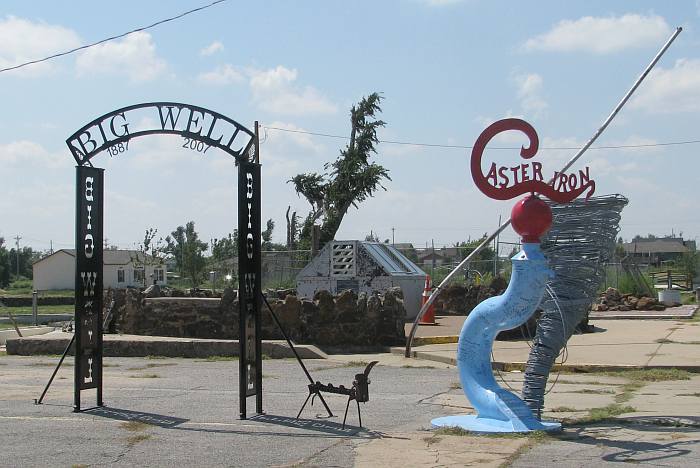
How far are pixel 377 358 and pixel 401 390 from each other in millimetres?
4249

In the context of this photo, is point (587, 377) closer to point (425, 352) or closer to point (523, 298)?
point (425, 352)

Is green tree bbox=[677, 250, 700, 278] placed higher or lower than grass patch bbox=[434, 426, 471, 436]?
higher

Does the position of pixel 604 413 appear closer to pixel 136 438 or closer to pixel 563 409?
pixel 563 409

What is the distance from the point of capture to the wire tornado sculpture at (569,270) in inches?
364

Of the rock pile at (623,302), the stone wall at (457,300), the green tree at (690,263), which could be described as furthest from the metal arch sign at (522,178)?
the green tree at (690,263)

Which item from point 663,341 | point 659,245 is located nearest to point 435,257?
point 663,341

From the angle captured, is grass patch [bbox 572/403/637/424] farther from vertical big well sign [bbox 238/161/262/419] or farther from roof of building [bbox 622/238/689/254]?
roof of building [bbox 622/238/689/254]

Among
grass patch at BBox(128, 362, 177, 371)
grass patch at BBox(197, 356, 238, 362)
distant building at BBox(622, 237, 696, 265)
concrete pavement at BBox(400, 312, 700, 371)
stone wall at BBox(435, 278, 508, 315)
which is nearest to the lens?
concrete pavement at BBox(400, 312, 700, 371)

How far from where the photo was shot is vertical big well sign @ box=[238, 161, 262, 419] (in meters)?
10.5

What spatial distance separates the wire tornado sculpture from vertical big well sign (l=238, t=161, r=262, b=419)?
121 inches

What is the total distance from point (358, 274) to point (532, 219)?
13.3 m

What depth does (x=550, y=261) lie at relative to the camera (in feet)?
31.1

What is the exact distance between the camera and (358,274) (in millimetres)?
22125

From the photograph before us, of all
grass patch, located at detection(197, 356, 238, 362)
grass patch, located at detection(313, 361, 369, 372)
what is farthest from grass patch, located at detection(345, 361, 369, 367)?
grass patch, located at detection(197, 356, 238, 362)
